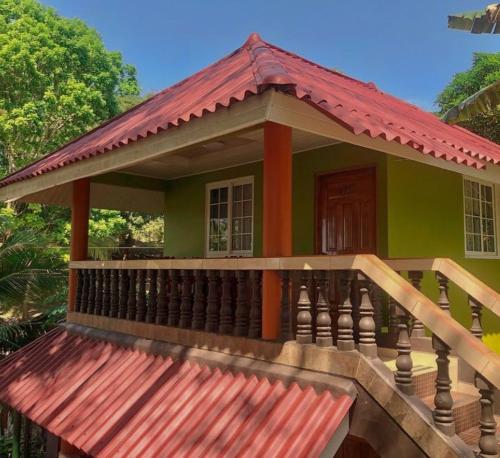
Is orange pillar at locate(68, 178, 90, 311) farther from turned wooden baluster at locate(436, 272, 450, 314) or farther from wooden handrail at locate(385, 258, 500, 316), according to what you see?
turned wooden baluster at locate(436, 272, 450, 314)

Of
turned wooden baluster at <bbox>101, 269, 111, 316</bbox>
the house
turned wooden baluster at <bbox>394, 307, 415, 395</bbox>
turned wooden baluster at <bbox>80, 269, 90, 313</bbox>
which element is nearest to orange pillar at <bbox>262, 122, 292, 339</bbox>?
the house

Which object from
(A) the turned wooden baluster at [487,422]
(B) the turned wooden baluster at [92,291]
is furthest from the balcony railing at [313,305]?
(B) the turned wooden baluster at [92,291]

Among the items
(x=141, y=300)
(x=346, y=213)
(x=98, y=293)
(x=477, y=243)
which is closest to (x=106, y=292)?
(x=98, y=293)

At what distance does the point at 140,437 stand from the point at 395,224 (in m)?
4.20

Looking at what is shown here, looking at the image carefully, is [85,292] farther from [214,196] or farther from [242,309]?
[242,309]

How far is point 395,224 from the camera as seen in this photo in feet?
21.4

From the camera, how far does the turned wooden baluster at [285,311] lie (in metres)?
4.07

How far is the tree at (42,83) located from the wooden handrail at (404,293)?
15.3 metres

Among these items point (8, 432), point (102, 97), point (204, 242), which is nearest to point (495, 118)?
point (204, 242)

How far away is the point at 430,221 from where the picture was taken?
280 inches

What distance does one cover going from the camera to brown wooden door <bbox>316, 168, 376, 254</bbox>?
6.74 meters

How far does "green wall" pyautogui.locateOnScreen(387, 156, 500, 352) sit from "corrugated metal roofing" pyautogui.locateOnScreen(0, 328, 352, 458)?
3.29m

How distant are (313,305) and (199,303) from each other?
1188 millimetres

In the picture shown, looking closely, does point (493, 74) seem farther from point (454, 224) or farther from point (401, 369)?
point (401, 369)
